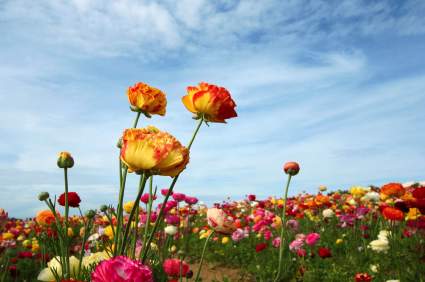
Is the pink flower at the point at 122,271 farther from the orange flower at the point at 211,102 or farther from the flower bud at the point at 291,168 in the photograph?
the flower bud at the point at 291,168

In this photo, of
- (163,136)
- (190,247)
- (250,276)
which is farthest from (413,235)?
(163,136)

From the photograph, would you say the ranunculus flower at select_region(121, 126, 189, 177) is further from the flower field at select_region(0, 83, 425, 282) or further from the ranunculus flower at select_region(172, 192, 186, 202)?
the ranunculus flower at select_region(172, 192, 186, 202)

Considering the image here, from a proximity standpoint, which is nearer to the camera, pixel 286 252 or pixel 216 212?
pixel 216 212

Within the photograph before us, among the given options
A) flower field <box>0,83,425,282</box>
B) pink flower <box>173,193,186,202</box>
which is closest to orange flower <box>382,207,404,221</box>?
flower field <box>0,83,425,282</box>

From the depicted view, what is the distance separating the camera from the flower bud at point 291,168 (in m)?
3.11

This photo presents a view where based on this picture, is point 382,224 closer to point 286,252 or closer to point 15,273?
point 286,252

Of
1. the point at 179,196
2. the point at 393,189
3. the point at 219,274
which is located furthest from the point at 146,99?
the point at 219,274

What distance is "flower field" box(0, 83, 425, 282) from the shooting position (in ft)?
4.28

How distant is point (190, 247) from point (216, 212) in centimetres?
468

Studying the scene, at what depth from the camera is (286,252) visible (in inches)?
221

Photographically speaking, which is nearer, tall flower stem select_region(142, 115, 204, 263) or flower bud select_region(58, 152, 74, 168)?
tall flower stem select_region(142, 115, 204, 263)

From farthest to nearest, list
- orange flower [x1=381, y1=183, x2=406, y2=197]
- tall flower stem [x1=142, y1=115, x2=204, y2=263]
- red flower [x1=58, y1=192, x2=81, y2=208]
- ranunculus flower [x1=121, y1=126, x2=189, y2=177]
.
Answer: orange flower [x1=381, y1=183, x2=406, y2=197] → red flower [x1=58, y1=192, x2=81, y2=208] → tall flower stem [x1=142, y1=115, x2=204, y2=263] → ranunculus flower [x1=121, y1=126, x2=189, y2=177]

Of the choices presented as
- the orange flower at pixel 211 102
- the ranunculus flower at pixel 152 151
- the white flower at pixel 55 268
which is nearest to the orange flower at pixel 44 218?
the white flower at pixel 55 268

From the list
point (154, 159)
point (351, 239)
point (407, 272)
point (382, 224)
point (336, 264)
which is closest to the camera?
point (154, 159)
